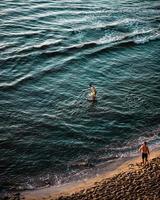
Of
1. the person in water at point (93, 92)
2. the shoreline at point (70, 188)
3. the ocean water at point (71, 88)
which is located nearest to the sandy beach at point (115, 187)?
the shoreline at point (70, 188)

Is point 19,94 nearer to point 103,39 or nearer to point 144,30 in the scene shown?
point 103,39

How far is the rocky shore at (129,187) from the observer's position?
20859mm

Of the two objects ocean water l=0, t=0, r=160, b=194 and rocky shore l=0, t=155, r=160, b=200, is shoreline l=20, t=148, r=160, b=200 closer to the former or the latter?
rocky shore l=0, t=155, r=160, b=200

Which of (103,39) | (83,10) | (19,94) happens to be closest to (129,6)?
(83,10)

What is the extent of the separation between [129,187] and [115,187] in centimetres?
76

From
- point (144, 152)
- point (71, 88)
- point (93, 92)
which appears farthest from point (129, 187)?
point (71, 88)

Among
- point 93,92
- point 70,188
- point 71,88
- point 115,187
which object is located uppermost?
point 93,92

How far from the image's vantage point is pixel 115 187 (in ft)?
71.1

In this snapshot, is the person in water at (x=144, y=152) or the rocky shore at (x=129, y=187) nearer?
the rocky shore at (x=129, y=187)

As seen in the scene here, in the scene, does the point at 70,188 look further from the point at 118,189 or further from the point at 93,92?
the point at 93,92

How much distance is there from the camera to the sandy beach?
21.0m

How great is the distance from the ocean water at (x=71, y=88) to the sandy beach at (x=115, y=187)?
3.23ft

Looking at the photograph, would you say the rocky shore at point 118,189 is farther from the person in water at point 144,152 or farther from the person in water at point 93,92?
the person in water at point 93,92

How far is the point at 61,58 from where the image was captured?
38.8 m
